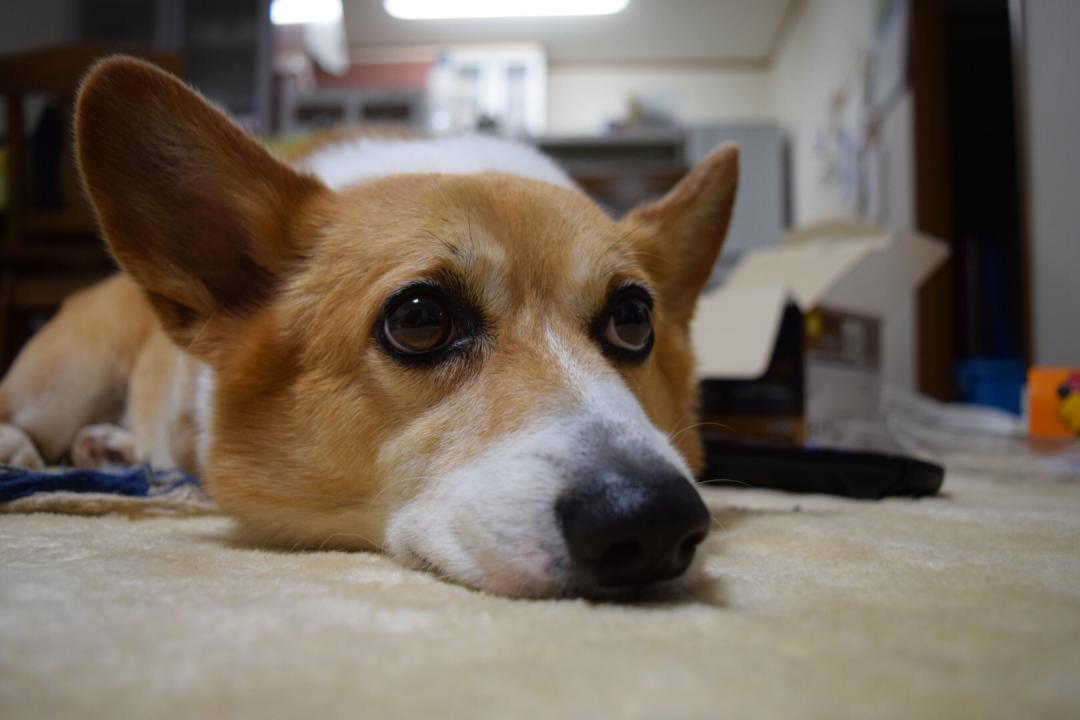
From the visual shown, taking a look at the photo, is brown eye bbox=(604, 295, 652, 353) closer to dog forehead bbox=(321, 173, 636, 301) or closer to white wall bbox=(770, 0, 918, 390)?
dog forehead bbox=(321, 173, 636, 301)

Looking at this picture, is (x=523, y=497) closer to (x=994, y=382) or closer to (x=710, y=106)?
(x=994, y=382)

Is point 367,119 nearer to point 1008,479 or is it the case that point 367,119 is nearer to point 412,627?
point 1008,479

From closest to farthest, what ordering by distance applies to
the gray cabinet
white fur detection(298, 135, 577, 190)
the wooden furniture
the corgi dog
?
the corgi dog
white fur detection(298, 135, 577, 190)
the wooden furniture
the gray cabinet

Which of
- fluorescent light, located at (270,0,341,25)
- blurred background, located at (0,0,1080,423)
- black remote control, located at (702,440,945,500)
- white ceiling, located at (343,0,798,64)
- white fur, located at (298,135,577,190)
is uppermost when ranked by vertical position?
fluorescent light, located at (270,0,341,25)

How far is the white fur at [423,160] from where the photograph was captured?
142 cm

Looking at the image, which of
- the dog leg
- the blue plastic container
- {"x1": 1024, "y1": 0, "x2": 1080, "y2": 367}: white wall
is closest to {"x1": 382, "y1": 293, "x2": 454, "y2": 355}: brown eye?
the dog leg

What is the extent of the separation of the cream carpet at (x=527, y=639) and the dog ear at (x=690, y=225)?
66 cm

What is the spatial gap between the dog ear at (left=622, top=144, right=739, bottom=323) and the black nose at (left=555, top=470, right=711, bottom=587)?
29.6 inches

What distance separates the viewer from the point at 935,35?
3.88 metres

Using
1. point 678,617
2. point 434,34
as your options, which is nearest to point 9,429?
point 678,617

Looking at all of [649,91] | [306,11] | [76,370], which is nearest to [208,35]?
[306,11]

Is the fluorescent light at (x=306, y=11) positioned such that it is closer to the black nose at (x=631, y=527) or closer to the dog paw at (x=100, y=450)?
the dog paw at (x=100, y=450)

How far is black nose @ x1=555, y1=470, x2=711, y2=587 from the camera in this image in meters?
0.67

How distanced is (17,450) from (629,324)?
132 cm
